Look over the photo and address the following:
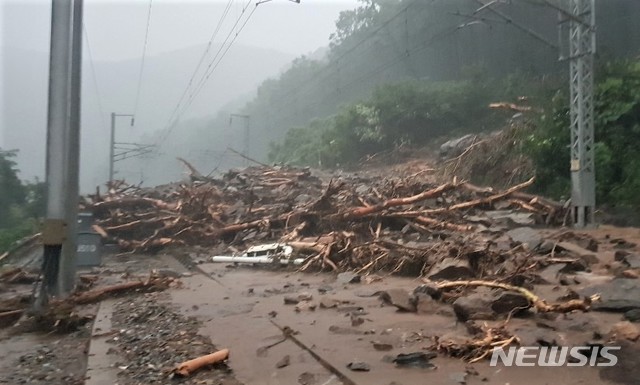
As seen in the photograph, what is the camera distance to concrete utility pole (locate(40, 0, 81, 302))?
879 centimetres

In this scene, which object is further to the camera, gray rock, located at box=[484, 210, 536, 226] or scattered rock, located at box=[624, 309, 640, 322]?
gray rock, located at box=[484, 210, 536, 226]

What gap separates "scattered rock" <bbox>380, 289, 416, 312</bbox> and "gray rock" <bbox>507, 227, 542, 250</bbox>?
3.84m

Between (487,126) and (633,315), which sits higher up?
(487,126)

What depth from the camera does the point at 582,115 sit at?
15547mm

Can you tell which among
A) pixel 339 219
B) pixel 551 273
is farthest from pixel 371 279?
pixel 339 219

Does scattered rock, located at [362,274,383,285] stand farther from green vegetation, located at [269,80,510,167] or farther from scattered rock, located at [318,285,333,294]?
green vegetation, located at [269,80,510,167]

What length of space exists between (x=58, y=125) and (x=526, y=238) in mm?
8257

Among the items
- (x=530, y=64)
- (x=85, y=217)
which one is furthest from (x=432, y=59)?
(x=85, y=217)

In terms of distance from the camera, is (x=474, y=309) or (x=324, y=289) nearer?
(x=474, y=309)

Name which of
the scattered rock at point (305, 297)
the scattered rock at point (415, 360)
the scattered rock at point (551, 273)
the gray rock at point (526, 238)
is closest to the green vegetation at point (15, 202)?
the scattered rock at point (305, 297)

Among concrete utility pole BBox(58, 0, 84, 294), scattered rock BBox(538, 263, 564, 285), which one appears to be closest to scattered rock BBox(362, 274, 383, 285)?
scattered rock BBox(538, 263, 564, 285)

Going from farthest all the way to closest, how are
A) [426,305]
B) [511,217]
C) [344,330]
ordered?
[511,217] < [426,305] < [344,330]

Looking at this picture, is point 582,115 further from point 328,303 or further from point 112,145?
point 112,145

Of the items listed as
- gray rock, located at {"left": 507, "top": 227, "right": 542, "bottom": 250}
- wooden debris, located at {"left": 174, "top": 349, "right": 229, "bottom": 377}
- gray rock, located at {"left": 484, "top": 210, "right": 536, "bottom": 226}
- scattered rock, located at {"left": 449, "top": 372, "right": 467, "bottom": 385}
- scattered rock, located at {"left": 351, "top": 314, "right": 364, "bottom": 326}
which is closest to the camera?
scattered rock, located at {"left": 449, "top": 372, "right": 467, "bottom": 385}
